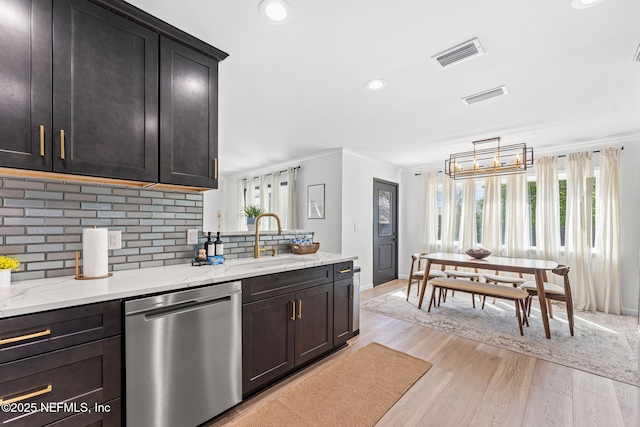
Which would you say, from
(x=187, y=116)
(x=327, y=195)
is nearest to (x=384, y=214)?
(x=327, y=195)

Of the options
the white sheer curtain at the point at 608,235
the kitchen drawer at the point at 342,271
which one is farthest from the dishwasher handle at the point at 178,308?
the white sheer curtain at the point at 608,235

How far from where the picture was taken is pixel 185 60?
1938mm

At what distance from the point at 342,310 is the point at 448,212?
12.1ft

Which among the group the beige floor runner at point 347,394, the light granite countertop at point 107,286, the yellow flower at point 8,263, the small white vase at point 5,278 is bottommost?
the beige floor runner at point 347,394

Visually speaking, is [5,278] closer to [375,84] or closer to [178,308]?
[178,308]

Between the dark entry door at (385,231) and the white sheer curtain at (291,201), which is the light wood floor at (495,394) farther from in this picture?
the white sheer curtain at (291,201)

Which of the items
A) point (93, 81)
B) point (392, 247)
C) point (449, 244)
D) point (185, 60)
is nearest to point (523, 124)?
point (449, 244)

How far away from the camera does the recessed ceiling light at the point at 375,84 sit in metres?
2.44

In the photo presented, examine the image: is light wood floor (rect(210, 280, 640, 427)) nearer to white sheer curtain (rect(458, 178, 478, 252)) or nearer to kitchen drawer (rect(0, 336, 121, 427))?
kitchen drawer (rect(0, 336, 121, 427))

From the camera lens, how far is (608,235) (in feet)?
12.6

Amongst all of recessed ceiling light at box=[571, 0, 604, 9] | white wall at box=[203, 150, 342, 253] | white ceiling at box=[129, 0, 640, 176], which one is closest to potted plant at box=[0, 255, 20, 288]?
white ceiling at box=[129, 0, 640, 176]

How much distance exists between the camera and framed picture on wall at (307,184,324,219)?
5.06m

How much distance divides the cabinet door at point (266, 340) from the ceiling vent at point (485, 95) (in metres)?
2.57

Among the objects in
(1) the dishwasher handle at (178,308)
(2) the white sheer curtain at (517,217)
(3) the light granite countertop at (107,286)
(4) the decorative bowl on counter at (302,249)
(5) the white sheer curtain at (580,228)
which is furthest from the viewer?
(2) the white sheer curtain at (517,217)
